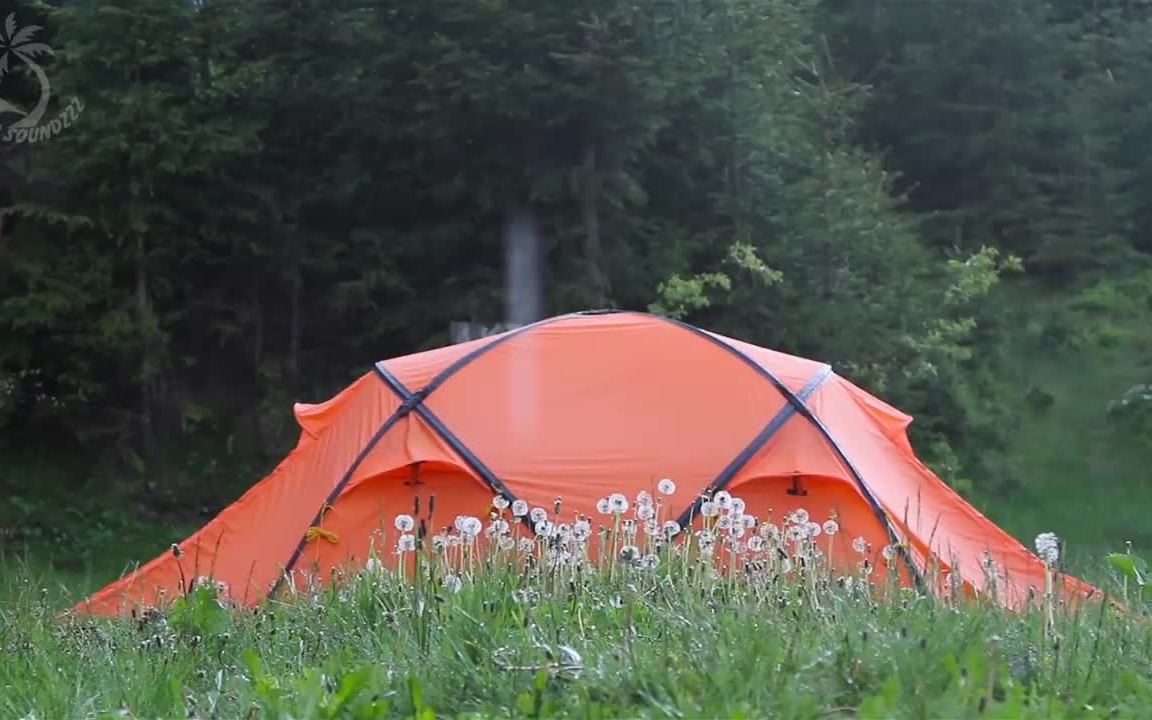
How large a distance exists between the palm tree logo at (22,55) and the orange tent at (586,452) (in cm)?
619

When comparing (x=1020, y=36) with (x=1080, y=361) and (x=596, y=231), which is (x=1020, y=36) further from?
(x=596, y=231)

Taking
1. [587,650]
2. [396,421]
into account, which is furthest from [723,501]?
[396,421]

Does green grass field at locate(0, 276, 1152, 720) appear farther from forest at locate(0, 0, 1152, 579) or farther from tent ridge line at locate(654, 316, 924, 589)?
forest at locate(0, 0, 1152, 579)

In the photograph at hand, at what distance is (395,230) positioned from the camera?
40.5 feet

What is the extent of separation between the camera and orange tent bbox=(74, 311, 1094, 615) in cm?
654

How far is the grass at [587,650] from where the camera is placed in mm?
2914

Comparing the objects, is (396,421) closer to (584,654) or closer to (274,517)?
(274,517)

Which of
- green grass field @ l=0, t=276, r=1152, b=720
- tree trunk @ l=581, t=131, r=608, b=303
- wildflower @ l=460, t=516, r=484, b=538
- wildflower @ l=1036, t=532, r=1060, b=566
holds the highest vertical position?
tree trunk @ l=581, t=131, r=608, b=303

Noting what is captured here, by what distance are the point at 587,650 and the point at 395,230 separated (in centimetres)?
944

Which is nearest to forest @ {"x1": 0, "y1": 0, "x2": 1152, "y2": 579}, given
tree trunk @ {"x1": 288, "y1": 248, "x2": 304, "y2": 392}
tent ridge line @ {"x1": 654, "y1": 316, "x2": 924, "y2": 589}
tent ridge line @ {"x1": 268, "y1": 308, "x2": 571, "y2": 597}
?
tree trunk @ {"x1": 288, "y1": 248, "x2": 304, "y2": 392}

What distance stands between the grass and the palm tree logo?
833 cm

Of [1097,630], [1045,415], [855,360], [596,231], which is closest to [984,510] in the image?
[855,360]

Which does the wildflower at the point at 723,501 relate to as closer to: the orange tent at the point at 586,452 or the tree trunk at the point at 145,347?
the orange tent at the point at 586,452

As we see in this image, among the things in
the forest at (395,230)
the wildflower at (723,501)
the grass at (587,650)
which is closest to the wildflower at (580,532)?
the grass at (587,650)
